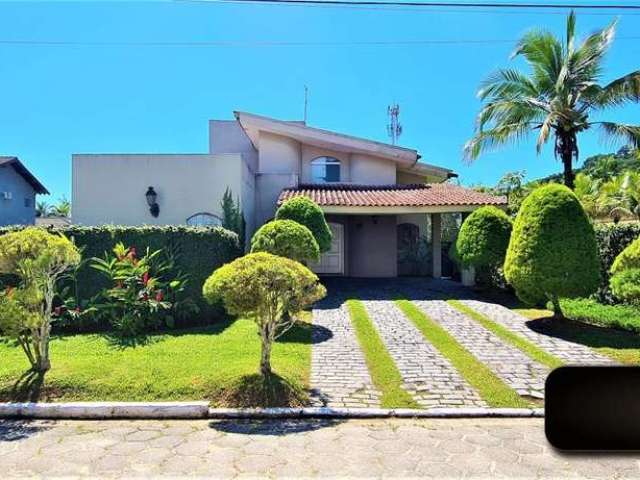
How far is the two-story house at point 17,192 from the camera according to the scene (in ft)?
93.0

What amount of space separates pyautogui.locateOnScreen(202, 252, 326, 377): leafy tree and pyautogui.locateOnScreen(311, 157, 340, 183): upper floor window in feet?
44.3

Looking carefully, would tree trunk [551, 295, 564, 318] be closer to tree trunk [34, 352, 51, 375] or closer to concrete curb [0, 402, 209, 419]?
concrete curb [0, 402, 209, 419]

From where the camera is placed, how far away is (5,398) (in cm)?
667

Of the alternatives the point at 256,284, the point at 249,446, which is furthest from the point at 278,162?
the point at 249,446

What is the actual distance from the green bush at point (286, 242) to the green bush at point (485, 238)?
5.81 meters

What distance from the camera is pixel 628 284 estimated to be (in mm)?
8523

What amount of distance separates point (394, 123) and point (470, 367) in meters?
31.7

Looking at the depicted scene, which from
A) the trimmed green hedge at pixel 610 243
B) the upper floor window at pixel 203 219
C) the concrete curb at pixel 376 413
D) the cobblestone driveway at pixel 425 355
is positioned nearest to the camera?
the concrete curb at pixel 376 413

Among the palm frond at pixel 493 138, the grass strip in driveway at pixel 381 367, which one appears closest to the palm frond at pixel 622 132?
the palm frond at pixel 493 138

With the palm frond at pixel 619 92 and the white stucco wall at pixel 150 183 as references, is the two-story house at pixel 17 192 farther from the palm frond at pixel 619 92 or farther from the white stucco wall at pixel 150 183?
the palm frond at pixel 619 92

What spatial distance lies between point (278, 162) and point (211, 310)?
381 inches

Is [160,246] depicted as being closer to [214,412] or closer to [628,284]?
[214,412]

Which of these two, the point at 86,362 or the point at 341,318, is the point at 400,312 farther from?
the point at 86,362

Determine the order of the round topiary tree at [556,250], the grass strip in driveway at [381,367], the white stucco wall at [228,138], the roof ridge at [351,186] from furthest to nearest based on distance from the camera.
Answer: the white stucco wall at [228,138] < the roof ridge at [351,186] < the round topiary tree at [556,250] < the grass strip in driveway at [381,367]
